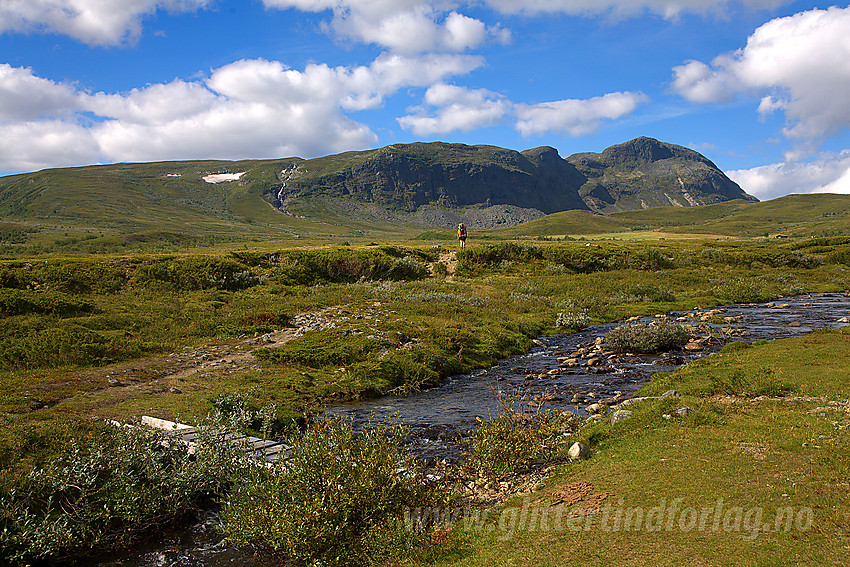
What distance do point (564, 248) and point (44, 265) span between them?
44.7m

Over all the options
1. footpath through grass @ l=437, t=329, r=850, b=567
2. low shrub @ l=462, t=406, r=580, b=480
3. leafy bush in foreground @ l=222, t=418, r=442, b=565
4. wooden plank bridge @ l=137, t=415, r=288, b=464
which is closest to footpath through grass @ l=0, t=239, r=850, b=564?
A: footpath through grass @ l=437, t=329, r=850, b=567

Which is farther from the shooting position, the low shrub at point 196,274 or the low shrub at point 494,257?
the low shrub at point 494,257

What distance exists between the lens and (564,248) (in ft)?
174

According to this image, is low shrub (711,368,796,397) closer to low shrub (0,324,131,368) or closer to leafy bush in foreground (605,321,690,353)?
leafy bush in foreground (605,321,690,353)

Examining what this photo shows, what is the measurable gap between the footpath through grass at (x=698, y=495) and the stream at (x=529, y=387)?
2802 mm

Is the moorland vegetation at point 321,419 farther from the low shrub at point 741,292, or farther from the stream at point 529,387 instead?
the low shrub at point 741,292

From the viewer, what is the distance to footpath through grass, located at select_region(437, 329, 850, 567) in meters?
6.00

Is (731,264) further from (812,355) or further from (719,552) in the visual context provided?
(719,552)

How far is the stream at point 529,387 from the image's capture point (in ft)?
27.9

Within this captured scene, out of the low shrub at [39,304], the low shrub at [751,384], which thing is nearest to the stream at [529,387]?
the low shrub at [751,384]

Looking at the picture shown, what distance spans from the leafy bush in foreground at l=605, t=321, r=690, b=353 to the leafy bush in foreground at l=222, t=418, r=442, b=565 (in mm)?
16225

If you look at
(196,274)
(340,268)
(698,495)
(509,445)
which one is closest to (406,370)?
(509,445)

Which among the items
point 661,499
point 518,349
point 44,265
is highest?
point 44,265

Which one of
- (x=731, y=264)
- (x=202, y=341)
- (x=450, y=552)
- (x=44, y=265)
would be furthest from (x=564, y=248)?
(x=450, y=552)
